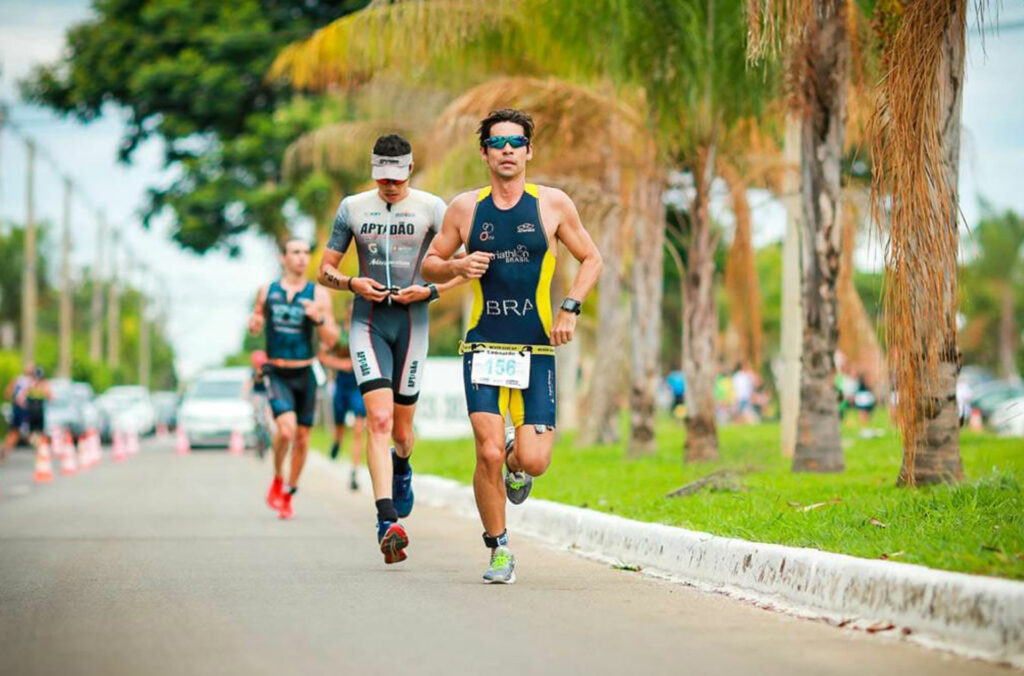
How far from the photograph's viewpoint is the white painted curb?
607 cm

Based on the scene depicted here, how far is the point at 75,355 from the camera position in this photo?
2749 inches

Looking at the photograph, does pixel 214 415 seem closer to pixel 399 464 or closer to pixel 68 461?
pixel 68 461

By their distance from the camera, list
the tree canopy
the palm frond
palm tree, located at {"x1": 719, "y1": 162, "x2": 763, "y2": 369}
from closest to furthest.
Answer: the palm frond → palm tree, located at {"x1": 719, "y1": 162, "x2": 763, "y2": 369} → the tree canopy

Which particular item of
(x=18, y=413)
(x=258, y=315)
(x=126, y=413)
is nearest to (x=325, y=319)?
(x=258, y=315)

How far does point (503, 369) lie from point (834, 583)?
2.01m

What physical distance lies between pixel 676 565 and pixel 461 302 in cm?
2832

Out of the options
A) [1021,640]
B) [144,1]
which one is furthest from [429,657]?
[144,1]

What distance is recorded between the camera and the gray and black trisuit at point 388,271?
9.60m

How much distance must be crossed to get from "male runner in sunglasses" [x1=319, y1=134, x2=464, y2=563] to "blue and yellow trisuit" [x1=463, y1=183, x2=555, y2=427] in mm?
1059

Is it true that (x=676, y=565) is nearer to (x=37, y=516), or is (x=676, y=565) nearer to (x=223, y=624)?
(x=223, y=624)

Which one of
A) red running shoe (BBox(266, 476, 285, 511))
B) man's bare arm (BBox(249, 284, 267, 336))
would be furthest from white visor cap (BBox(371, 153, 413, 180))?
red running shoe (BBox(266, 476, 285, 511))

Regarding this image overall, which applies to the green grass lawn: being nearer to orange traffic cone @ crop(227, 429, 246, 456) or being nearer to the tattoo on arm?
the tattoo on arm

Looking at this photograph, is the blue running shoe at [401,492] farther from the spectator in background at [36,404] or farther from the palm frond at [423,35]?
the spectator in background at [36,404]

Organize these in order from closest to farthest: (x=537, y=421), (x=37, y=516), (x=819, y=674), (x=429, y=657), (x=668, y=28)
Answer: (x=819, y=674)
(x=429, y=657)
(x=537, y=421)
(x=37, y=516)
(x=668, y=28)
